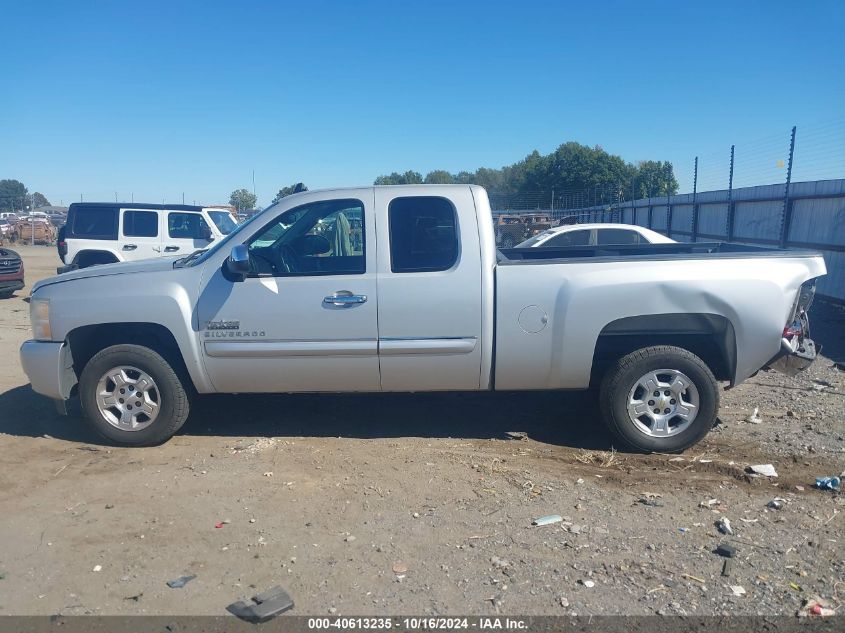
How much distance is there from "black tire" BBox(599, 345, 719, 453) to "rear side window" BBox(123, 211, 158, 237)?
11.7 metres

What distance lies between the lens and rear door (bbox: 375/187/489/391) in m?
5.25

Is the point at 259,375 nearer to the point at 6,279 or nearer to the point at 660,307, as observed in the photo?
the point at 660,307

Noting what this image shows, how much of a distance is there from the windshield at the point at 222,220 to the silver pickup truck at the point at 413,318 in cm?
1020

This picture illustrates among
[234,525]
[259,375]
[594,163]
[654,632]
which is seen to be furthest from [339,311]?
[594,163]

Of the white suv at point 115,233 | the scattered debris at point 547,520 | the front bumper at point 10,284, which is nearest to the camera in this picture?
the scattered debris at point 547,520

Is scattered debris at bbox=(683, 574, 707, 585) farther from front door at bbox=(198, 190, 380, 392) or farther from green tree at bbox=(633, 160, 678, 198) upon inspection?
green tree at bbox=(633, 160, 678, 198)

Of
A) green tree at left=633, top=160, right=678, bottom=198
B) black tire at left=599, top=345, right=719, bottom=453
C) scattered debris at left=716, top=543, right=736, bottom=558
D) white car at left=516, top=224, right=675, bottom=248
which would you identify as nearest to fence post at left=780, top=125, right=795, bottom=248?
white car at left=516, top=224, right=675, bottom=248

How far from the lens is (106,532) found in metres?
4.21

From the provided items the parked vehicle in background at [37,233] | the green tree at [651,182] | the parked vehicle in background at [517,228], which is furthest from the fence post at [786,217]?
the parked vehicle in background at [37,233]

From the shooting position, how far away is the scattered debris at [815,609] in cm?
328

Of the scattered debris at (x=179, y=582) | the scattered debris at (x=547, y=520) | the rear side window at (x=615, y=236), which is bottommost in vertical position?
the scattered debris at (x=179, y=582)

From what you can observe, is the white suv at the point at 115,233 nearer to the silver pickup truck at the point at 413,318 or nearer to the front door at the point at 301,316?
the silver pickup truck at the point at 413,318

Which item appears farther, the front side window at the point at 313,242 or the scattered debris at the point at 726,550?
the front side window at the point at 313,242

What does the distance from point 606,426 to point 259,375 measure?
2.75 meters
